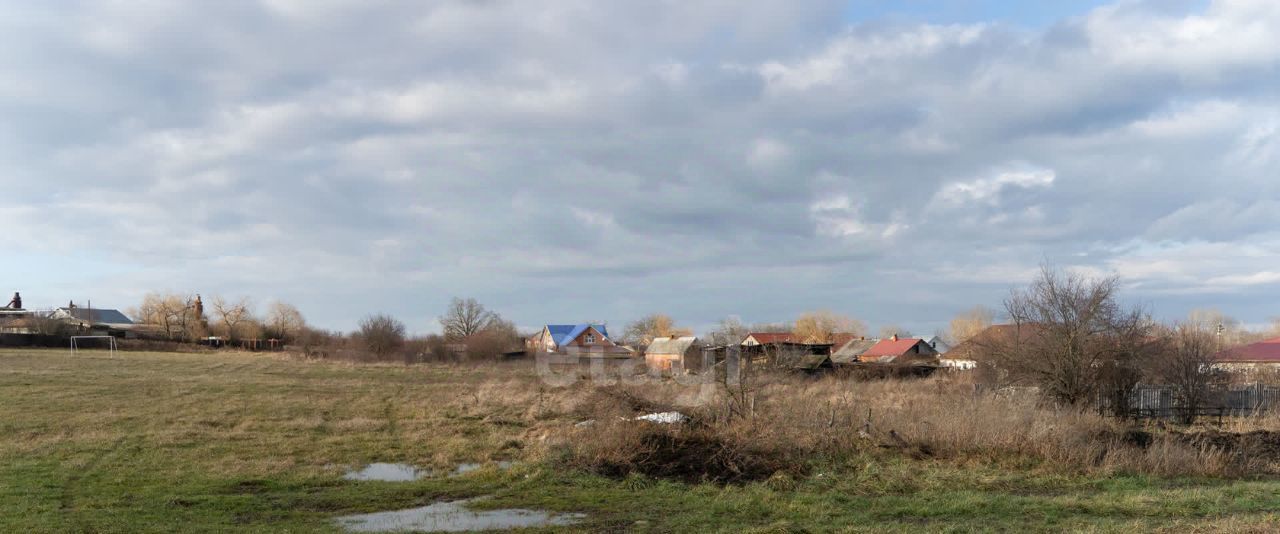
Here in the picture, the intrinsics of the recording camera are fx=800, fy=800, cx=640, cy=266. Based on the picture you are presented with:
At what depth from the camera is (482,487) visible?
13250 millimetres

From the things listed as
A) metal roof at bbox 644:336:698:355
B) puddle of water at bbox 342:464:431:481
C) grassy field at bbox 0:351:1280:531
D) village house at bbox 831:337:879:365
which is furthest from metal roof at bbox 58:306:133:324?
puddle of water at bbox 342:464:431:481

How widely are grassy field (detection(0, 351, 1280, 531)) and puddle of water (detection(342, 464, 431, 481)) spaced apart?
1.22 ft

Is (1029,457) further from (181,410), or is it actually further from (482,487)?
(181,410)

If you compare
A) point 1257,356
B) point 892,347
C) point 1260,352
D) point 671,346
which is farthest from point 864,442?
point 892,347

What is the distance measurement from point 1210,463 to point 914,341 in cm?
5820

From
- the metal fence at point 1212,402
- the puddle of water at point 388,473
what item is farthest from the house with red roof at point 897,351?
the puddle of water at point 388,473

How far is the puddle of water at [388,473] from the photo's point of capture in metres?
14.7

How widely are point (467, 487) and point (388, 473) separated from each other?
293cm

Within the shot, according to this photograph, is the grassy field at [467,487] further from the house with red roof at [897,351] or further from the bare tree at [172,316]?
the bare tree at [172,316]

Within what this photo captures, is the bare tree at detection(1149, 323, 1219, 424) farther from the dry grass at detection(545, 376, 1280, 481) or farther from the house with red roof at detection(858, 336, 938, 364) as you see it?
the house with red roof at detection(858, 336, 938, 364)

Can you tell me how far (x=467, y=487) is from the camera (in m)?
13.2

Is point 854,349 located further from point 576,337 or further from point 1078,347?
point 1078,347

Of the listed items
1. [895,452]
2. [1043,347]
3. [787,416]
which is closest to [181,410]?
[787,416]

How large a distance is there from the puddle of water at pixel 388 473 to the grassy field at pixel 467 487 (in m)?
0.37
